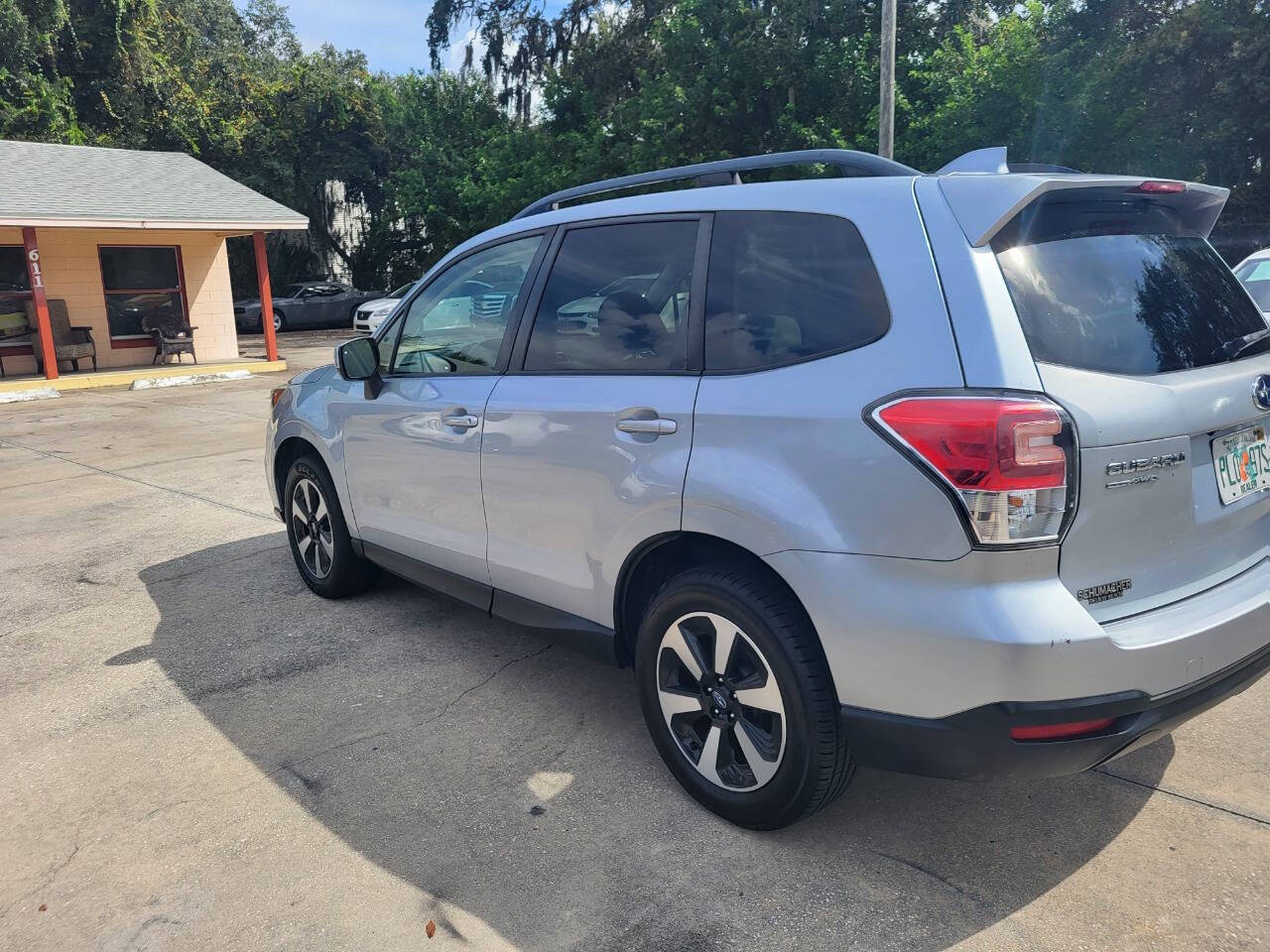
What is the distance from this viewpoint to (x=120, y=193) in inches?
687

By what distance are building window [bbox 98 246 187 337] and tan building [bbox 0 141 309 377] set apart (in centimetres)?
2

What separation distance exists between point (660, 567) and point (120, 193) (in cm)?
1796

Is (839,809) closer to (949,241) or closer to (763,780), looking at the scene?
(763,780)

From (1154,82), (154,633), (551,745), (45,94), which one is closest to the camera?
(551,745)

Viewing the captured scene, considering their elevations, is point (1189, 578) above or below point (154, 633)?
above

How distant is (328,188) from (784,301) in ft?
→ 111

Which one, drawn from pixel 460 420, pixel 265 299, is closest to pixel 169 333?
pixel 265 299

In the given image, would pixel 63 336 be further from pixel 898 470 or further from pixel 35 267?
pixel 898 470

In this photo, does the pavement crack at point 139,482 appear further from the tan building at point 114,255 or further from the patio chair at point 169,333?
the patio chair at point 169,333

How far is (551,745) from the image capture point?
3441 millimetres

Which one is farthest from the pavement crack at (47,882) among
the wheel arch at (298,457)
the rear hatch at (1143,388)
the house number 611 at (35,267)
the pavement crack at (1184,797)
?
the house number 611 at (35,267)

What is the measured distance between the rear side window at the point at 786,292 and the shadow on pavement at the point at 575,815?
1423mm

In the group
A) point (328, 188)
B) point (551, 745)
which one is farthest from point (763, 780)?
point (328, 188)

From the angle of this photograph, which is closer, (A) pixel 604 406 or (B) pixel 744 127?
(A) pixel 604 406
